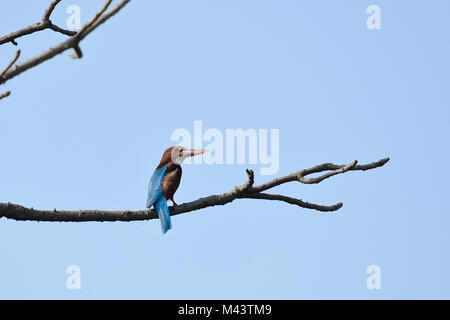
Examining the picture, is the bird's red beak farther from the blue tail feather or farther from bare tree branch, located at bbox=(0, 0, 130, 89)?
bare tree branch, located at bbox=(0, 0, 130, 89)

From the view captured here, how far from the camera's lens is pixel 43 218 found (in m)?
5.28

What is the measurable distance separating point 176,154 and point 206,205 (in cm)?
139

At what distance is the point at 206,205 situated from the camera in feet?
18.5

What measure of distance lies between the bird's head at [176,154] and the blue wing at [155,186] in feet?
0.29

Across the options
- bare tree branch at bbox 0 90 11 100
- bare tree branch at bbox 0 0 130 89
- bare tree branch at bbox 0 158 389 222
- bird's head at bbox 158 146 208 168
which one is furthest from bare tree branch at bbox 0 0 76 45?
bird's head at bbox 158 146 208 168

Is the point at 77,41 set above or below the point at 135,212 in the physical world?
above

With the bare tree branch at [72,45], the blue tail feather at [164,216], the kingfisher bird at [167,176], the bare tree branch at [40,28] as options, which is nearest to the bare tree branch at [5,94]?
the bare tree branch at [72,45]

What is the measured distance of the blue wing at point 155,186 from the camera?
20.9 feet

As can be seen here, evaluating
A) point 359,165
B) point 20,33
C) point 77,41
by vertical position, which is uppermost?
point 20,33

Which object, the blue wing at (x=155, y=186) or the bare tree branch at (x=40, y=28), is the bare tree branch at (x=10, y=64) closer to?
the bare tree branch at (x=40, y=28)

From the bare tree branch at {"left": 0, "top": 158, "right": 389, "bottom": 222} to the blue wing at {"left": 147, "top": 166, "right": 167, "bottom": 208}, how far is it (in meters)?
0.43
